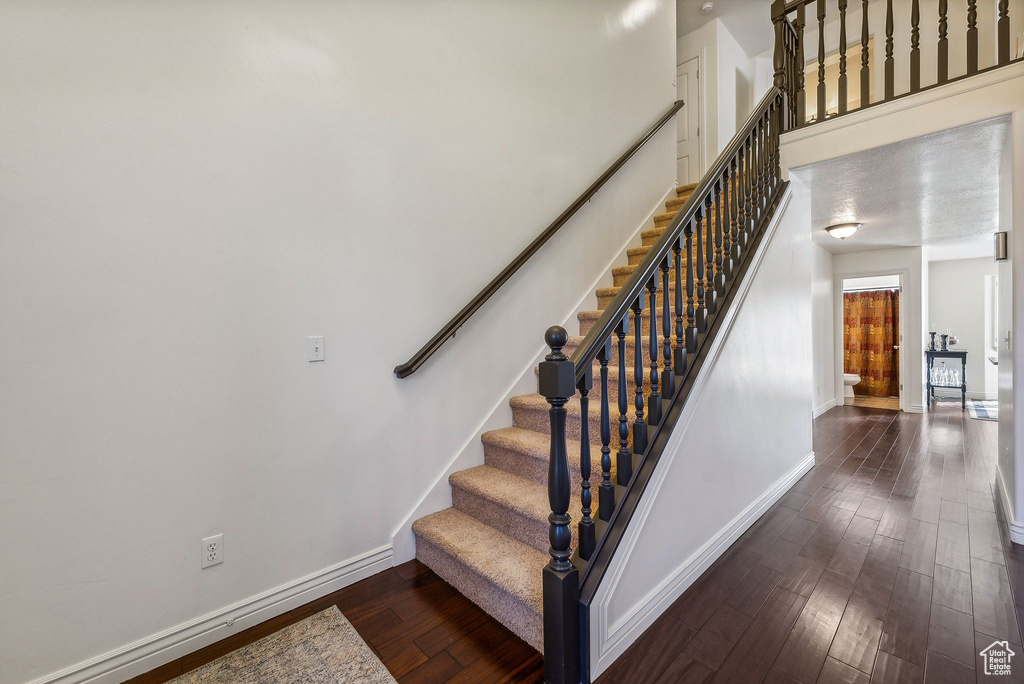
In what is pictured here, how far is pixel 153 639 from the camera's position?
1.58m

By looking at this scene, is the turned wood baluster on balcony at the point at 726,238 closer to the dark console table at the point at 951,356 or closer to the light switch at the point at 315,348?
the light switch at the point at 315,348

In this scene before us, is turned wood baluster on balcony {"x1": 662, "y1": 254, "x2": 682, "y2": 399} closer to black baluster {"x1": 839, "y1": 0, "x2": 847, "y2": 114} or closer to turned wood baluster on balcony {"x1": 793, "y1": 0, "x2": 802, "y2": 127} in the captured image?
black baluster {"x1": 839, "y1": 0, "x2": 847, "y2": 114}

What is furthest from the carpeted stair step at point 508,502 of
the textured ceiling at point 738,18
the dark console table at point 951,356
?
the dark console table at point 951,356

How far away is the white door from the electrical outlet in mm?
5255

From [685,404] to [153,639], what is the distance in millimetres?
2135

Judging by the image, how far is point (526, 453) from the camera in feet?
7.34

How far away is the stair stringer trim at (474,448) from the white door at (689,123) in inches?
102

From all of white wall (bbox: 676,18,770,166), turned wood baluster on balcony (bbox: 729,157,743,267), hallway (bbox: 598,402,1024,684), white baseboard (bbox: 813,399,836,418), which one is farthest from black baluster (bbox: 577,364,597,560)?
white baseboard (bbox: 813,399,836,418)

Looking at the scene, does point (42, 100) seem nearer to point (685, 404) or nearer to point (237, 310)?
point (237, 310)

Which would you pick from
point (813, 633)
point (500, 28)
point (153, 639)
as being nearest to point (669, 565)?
point (813, 633)

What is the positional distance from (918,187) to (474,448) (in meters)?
3.78

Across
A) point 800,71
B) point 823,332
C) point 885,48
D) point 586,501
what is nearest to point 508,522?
point 586,501

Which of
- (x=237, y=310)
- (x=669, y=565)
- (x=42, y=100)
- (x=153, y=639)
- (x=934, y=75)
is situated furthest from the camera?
(x=934, y=75)

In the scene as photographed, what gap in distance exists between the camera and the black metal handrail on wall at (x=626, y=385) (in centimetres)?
140
